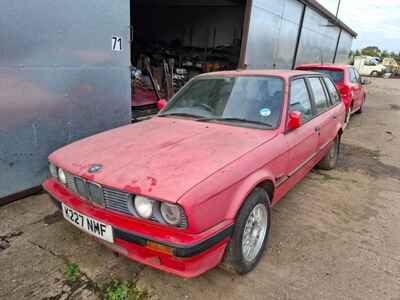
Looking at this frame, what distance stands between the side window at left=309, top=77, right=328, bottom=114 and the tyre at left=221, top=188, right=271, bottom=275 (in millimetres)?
1819

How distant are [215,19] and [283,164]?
31.4 feet

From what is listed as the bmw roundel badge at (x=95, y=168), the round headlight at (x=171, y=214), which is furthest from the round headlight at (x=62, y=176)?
the round headlight at (x=171, y=214)

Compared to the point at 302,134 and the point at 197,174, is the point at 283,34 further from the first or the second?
the point at 197,174

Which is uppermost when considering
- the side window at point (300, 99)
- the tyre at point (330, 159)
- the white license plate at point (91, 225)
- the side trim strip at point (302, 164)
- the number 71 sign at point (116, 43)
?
the number 71 sign at point (116, 43)

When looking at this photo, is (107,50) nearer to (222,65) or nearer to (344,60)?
(222,65)

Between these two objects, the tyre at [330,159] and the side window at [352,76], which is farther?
the side window at [352,76]

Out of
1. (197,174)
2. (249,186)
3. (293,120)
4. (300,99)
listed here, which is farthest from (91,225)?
(300,99)

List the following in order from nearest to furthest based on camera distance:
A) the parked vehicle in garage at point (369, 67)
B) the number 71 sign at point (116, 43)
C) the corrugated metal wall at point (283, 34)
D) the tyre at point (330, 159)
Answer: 1. the number 71 sign at point (116, 43)
2. the tyre at point (330, 159)
3. the corrugated metal wall at point (283, 34)
4. the parked vehicle in garage at point (369, 67)

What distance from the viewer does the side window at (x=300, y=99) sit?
113 inches

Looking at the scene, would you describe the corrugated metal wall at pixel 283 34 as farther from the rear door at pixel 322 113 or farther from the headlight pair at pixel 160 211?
the headlight pair at pixel 160 211

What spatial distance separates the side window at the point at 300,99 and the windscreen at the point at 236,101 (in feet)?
0.57

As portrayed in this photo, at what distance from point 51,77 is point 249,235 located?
8.99 ft

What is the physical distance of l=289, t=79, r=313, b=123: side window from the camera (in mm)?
2878

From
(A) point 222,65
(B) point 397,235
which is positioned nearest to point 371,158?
(B) point 397,235
